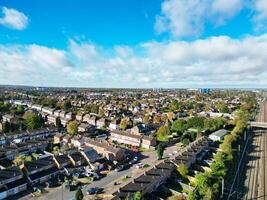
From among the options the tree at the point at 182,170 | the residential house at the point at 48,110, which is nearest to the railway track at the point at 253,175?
the tree at the point at 182,170

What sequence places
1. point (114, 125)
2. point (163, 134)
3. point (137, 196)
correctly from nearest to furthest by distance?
1. point (137, 196)
2. point (163, 134)
3. point (114, 125)

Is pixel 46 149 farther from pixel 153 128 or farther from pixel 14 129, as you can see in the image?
pixel 153 128

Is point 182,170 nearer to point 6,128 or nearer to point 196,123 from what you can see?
point 196,123

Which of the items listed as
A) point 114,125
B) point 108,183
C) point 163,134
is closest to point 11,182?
point 108,183

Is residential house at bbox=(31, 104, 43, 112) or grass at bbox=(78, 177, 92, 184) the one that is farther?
residential house at bbox=(31, 104, 43, 112)

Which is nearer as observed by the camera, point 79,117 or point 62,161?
point 62,161

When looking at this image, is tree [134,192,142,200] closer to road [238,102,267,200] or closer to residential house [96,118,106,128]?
road [238,102,267,200]

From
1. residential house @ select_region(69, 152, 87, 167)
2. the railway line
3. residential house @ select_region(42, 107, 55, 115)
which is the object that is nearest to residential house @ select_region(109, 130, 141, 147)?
residential house @ select_region(69, 152, 87, 167)

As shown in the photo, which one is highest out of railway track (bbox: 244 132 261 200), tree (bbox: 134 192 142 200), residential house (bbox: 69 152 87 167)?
tree (bbox: 134 192 142 200)
